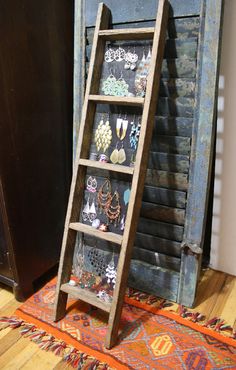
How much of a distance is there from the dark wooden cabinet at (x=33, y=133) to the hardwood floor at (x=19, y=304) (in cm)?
19

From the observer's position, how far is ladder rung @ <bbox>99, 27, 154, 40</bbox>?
4.19ft

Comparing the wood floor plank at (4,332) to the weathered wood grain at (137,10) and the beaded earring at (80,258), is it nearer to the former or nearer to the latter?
the beaded earring at (80,258)

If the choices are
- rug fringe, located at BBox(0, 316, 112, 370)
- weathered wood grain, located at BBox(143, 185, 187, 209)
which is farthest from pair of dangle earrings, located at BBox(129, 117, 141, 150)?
rug fringe, located at BBox(0, 316, 112, 370)

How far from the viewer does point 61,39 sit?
1.58 metres

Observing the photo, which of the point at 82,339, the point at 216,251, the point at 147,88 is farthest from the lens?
the point at 216,251

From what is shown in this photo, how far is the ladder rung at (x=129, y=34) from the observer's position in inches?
50.3

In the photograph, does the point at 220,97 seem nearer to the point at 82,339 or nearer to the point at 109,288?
the point at 109,288

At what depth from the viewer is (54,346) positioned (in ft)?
4.42

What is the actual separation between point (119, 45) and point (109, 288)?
3.66ft

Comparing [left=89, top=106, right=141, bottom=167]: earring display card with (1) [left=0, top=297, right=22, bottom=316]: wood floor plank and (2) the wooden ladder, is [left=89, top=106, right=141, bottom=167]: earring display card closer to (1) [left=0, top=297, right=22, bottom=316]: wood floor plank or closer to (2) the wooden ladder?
(2) the wooden ladder

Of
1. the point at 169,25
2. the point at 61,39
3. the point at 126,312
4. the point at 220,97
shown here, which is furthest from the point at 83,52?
the point at 126,312

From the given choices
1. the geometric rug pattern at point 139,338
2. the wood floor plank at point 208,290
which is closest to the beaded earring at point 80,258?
the geometric rug pattern at point 139,338

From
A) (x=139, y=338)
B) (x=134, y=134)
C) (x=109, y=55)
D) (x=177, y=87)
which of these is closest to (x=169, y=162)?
(x=134, y=134)

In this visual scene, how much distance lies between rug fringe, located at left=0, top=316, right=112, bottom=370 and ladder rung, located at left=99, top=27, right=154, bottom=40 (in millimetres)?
1307
